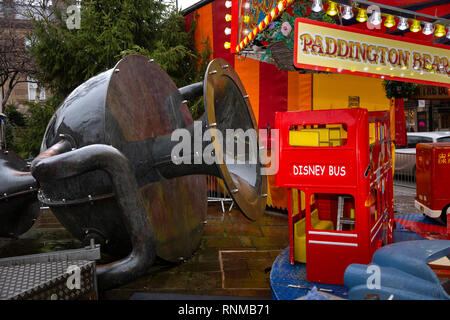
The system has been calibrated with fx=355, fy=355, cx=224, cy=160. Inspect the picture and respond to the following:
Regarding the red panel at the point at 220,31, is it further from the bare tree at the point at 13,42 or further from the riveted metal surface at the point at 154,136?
the bare tree at the point at 13,42

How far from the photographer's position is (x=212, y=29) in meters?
9.31

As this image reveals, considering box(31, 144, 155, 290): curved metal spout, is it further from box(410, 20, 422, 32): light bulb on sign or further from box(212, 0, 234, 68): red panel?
box(212, 0, 234, 68): red panel

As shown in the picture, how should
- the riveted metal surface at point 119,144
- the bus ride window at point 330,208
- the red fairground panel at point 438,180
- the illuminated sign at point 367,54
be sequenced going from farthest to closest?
the red fairground panel at point 438,180 → the bus ride window at point 330,208 → the illuminated sign at point 367,54 → the riveted metal surface at point 119,144

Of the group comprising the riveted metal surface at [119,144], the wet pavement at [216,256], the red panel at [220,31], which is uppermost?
the red panel at [220,31]

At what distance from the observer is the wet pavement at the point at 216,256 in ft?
13.2

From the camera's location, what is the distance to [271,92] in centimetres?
802

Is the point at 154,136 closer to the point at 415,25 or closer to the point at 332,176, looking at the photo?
the point at 332,176

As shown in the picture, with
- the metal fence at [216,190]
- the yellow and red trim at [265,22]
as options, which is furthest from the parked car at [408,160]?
the yellow and red trim at [265,22]

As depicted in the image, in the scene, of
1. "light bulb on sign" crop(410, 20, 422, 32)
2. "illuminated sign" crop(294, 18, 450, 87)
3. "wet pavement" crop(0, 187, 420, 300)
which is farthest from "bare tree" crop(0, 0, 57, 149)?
"light bulb on sign" crop(410, 20, 422, 32)

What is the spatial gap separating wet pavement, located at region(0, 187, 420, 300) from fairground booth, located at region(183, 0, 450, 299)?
14.6 inches

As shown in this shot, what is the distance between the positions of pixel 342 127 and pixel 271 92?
9.50 ft

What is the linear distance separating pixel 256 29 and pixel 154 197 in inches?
139

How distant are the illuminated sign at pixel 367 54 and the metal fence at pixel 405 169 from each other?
6.90 m
